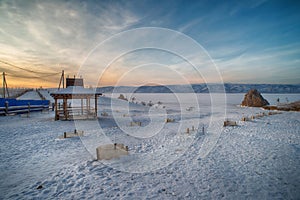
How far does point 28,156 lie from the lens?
688 cm

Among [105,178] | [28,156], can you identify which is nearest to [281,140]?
[105,178]

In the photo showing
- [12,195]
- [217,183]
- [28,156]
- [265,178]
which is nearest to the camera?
[12,195]

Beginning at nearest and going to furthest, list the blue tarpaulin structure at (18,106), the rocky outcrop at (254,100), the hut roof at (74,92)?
the hut roof at (74,92)
the blue tarpaulin structure at (18,106)
the rocky outcrop at (254,100)

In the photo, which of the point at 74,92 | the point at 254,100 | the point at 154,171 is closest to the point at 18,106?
the point at 74,92

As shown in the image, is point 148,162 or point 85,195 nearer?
point 85,195

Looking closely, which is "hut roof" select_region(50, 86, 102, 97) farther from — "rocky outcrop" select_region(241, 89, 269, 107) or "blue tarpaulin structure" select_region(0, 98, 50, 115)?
"rocky outcrop" select_region(241, 89, 269, 107)

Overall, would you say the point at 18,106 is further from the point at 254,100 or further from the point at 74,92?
the point at 254,100

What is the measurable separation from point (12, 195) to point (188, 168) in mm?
5563

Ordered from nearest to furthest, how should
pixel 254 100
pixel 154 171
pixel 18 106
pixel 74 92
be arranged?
pixel 154 171, pixel 74 92, pixel 18 106, pixel 254 100

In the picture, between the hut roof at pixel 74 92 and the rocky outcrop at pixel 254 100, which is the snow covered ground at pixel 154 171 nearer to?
the hut roof at pixel 74 92

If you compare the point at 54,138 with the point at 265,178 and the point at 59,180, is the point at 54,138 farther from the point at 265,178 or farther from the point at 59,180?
the point at 265,178

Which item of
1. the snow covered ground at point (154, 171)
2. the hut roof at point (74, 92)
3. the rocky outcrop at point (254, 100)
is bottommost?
the snow covered ground at point (154, 171)

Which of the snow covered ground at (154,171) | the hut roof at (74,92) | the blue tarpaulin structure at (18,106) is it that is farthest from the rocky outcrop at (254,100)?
the blue tarpaulin structure at (18,106)

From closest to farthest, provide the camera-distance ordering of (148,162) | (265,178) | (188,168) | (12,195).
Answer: (12,195)
(265,178)
(188,168)
(148,162)
